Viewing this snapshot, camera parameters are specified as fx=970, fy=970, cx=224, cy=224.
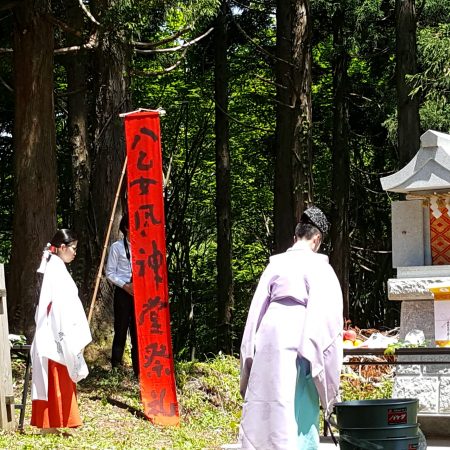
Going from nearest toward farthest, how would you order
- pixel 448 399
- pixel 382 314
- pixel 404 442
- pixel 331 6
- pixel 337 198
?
pixel 404 442, pixel 448 399, pixel 331 6, pixel 337 198, pixel 382 314

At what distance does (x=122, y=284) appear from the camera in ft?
35.8

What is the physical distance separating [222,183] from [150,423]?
483 inches

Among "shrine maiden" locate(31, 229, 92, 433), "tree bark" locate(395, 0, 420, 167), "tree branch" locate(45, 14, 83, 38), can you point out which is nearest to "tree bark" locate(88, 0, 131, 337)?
"tree branch" locate(45, 14, 83, 38)

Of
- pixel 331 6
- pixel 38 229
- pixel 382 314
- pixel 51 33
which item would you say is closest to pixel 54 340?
pixel 38 229

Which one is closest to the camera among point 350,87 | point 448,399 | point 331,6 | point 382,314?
point 448,399

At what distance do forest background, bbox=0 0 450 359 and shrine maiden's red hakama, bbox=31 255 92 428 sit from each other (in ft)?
10.8

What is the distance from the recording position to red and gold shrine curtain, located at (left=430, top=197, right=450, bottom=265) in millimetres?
8875

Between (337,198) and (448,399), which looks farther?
(337,198)

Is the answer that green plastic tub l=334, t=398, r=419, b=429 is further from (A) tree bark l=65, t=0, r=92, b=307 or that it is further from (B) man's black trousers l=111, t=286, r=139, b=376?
(A) tree bark l=65, t=0, r=92, b=307

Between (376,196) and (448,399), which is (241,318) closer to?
(376,196)

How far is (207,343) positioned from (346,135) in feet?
21.5

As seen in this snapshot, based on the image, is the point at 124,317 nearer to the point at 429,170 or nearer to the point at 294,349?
the point at 429,170

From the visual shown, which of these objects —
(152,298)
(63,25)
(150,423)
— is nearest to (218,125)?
(63,25)

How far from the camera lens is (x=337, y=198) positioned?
22500 millimetres
